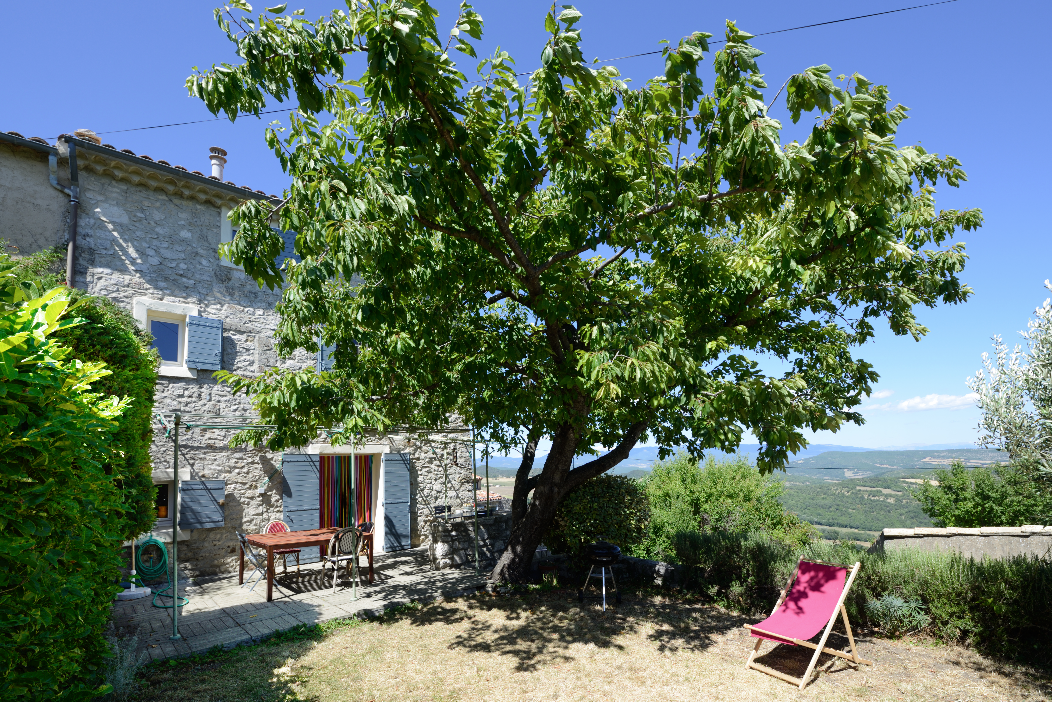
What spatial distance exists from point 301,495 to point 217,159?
6536mm

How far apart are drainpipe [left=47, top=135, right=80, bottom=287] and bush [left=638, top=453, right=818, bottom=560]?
12771mm

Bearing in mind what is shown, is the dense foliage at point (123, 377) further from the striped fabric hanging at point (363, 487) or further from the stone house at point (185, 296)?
Answer: the striped fabric hanging at point (363, 487)

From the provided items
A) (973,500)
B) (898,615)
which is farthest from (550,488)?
(973,500)

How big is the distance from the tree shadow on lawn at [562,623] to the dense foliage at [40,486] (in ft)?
13.2

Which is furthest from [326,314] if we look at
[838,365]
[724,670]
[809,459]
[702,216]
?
[809,459]

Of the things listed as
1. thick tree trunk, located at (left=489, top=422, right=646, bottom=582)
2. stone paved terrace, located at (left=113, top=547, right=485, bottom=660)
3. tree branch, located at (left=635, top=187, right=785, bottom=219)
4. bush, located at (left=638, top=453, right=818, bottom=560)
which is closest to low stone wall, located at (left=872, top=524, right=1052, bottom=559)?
thick tree trunk, located at (left=489, top=422, right=646, bottom=582)

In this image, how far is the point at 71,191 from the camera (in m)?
7.96

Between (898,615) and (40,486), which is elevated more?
(40,486)

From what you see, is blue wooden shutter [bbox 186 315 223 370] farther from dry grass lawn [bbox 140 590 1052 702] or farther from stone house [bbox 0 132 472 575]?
dry grass lawn [bbox 140 590 1052 702]

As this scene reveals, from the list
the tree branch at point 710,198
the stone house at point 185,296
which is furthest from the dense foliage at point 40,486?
the stone house at point 185,296

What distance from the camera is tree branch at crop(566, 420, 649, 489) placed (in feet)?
26.2

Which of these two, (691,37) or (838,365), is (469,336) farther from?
(838,365)

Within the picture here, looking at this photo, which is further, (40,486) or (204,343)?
(204,343)

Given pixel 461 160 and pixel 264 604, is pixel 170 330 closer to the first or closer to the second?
pixel 264 604
